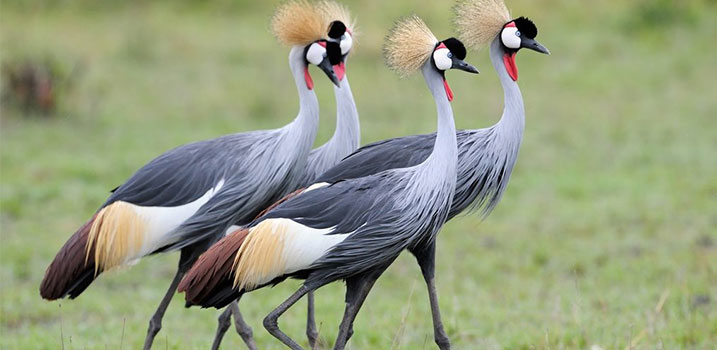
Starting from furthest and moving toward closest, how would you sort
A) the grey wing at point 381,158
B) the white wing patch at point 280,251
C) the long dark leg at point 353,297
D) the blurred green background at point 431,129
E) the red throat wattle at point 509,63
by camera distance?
the blurred green background at point 431,129
the red throat wattle at point 509,63
the grey wing at point 381,158
the long dark leg at point 353,297
the white wing patch at point 280,251

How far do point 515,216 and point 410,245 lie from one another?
3.06 m

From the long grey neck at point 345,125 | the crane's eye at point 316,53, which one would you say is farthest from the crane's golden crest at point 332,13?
the long grey neck at point 345,125

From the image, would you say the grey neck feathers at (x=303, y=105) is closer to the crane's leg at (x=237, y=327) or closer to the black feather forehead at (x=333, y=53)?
the black feather forehead at (x=333, y=53)

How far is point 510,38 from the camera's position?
3.53 m

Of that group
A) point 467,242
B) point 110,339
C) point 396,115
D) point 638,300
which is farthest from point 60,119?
point 638,300

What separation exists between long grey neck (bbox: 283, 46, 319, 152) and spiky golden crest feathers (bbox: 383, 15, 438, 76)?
63 cm

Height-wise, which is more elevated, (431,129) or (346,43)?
(346,43)

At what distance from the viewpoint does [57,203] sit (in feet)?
20.6

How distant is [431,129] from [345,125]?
391 centimetres

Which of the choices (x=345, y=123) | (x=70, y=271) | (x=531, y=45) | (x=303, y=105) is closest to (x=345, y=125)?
(x=345, y=123)

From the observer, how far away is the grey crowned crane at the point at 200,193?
145 inches

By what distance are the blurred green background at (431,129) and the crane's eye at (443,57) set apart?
1.04m

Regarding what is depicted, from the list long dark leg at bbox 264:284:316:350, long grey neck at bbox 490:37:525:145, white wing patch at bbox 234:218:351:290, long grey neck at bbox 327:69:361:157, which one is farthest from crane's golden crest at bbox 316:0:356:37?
long dark leg at bbox 264:284:316:350

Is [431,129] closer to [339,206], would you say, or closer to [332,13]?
[332,13]
